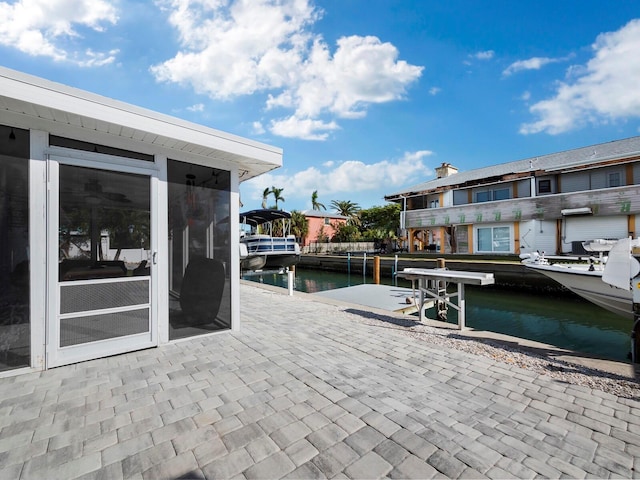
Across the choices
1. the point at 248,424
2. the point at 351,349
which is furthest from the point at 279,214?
the point at 248,424

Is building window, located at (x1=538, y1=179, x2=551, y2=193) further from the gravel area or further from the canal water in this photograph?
the gravel area

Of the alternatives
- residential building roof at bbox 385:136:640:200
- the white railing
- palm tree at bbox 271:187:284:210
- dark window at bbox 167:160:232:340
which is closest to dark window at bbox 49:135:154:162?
dark window at bbox 167:160:232:340

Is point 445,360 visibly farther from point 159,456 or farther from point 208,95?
point 208,95

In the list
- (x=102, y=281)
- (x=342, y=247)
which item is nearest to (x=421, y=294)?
(x=102, y=281)

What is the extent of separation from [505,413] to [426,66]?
38.3ft

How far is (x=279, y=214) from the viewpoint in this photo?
12281 millimetres

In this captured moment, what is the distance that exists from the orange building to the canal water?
23.3 meters

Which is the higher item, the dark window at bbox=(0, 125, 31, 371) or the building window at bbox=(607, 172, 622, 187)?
the building window at bbox=(607, 172, 622, 187)

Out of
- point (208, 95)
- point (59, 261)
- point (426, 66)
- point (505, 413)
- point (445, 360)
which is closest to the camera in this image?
point (505, 413)

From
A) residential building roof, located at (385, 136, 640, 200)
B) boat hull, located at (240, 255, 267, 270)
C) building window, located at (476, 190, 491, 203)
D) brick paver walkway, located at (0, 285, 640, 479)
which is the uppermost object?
residential building roof, located at (385, 136, 640, 200)

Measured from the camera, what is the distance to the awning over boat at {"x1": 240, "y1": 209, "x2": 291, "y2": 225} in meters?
12.1

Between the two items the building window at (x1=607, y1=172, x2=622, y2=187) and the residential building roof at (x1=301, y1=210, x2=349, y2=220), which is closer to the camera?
the building window at (x1=607, y1=172, x2=622, y2=187)

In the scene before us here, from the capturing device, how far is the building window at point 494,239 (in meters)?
17.6

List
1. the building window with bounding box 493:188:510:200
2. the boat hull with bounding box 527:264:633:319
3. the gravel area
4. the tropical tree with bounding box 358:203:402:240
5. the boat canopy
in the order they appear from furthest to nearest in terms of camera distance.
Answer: the tropical tree with bounding box 358:203:402:240
the building window with bounding box 493:188:510:200
the boat canopy
the boat hull with bounding box 527:264:633:319
the gravel area
